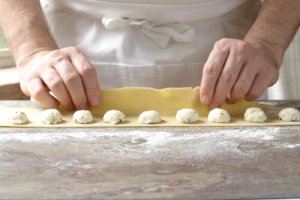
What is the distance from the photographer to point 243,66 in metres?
1.12

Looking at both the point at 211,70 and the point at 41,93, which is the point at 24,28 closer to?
the point at 41,93

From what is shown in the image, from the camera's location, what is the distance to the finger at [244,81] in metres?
1.12

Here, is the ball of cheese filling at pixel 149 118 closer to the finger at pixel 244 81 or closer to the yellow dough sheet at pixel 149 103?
the yellow dough sheet at pixel 149 103

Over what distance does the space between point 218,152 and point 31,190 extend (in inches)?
12.0

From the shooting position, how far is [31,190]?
76 cm

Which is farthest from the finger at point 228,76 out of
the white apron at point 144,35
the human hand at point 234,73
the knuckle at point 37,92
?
the knuckle at point 37,92

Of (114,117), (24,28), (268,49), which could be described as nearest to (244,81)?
(268,49)

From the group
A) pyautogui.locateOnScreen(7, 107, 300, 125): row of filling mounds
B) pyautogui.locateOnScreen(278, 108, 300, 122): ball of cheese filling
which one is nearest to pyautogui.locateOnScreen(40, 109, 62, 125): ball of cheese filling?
pyautogui.locateOnScreen(7, 107, 300, 125): row of filling mounds

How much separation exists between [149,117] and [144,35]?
0.99 ft

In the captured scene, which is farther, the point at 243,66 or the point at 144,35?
the point at 144,35

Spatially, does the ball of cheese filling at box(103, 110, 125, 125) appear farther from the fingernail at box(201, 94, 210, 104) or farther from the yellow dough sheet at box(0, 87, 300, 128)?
the fingernail at box(201, 94, 210, 104)

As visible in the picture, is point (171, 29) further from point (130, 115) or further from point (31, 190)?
point (31, 190)

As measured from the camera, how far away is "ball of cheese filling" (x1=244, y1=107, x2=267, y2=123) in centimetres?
108

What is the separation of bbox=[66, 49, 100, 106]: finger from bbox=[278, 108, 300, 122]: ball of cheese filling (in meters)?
0.35
